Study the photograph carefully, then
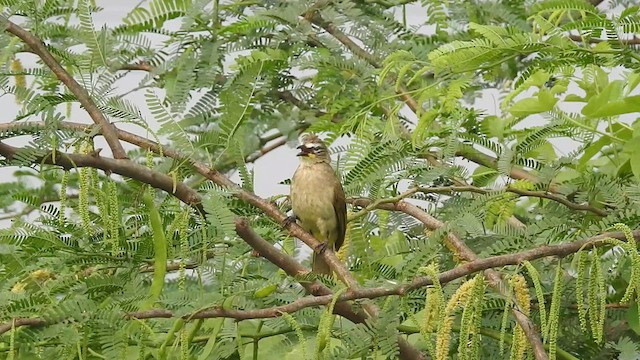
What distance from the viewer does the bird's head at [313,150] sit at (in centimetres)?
320

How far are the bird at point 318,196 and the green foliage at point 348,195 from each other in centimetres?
26

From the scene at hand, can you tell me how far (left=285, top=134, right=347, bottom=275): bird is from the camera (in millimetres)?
3057

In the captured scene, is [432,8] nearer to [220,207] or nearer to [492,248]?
[492,248]

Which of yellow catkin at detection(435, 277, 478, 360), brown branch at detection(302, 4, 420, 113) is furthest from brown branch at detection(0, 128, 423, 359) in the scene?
brown branch at detection(302, 4, 420, 113)

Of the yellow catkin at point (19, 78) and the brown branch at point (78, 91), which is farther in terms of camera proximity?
the yellow catkin at point (19, 78)

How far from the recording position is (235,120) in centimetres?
204

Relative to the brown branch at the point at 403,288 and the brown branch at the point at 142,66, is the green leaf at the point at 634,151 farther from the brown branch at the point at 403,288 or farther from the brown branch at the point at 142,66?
the brown branch at the point at 142,66

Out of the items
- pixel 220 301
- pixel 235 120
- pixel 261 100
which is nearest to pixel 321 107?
pixel 261 100

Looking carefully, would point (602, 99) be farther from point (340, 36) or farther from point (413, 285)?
point (340, 36)

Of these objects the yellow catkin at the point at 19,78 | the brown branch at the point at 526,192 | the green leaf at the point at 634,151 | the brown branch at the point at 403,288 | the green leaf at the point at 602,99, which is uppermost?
the yellow catkin at the point at 19,78

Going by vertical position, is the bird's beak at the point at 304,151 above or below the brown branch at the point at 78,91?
above

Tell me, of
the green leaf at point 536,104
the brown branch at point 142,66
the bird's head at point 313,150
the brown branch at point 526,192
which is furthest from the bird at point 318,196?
the brown branch at point 526,192

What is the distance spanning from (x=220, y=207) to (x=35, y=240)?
17.1 inches

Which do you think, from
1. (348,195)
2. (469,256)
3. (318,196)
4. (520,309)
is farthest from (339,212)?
(520,309)
